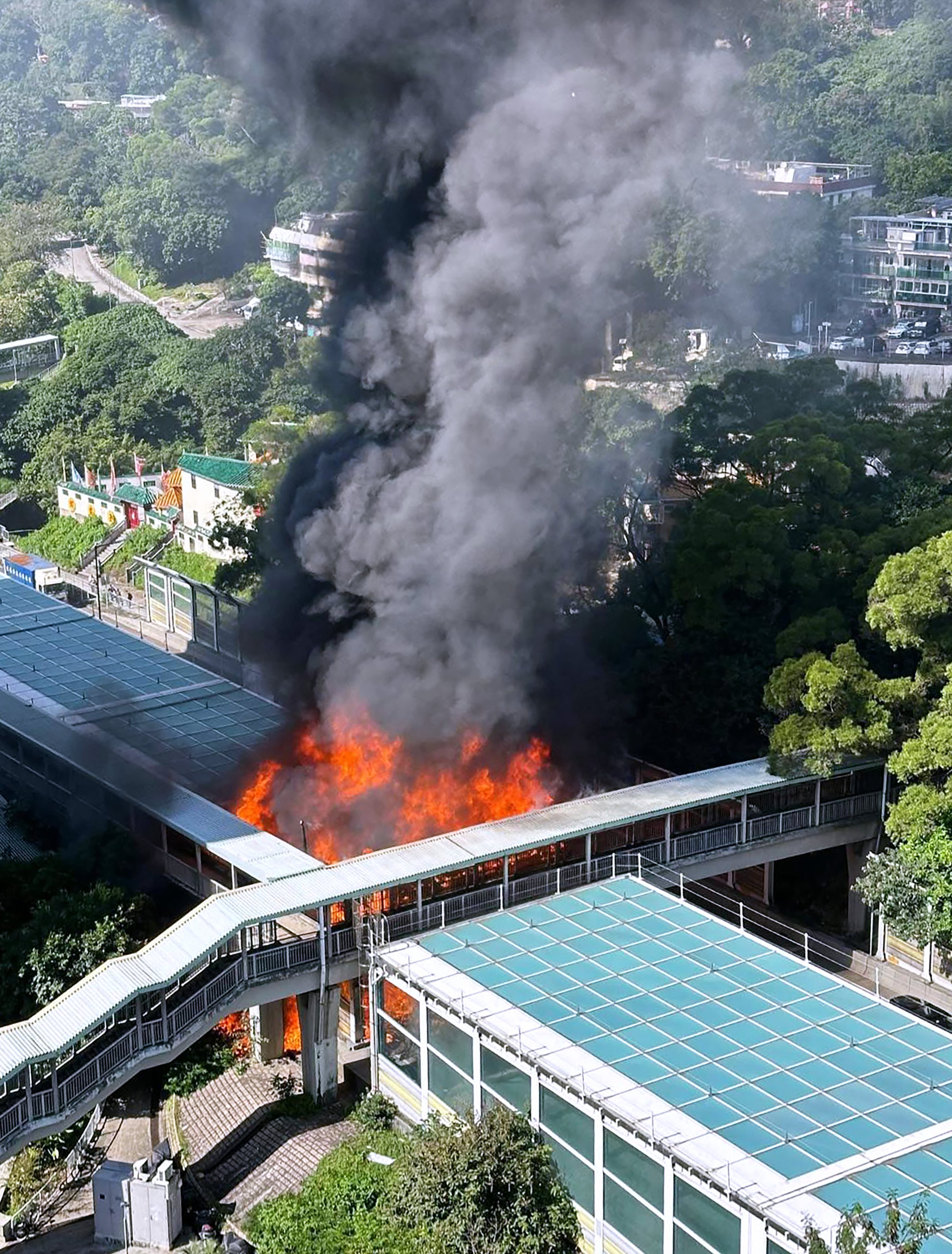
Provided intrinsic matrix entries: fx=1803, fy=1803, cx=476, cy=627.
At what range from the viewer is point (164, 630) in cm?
4956

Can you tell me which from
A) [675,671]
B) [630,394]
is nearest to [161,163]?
[630,394]

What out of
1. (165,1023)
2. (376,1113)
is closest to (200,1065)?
(165,1023)

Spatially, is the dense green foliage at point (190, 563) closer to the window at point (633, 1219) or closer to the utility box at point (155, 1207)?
the utility box at point (155, 1207)

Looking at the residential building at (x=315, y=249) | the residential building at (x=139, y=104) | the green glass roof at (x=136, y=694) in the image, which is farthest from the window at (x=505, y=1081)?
the residential building at (x=139, y=104)

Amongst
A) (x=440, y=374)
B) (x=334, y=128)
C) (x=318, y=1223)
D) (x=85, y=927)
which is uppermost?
(x=334, y=128)

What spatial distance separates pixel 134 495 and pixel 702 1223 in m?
46.9

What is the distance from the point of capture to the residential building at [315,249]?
33.4 m

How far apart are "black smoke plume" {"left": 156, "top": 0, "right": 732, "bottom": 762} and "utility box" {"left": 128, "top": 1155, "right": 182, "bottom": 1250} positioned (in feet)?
32.7

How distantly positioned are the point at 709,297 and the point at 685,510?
154 feet

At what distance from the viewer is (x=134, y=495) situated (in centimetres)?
6328

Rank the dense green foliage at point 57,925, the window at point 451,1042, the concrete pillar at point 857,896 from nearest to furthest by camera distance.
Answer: the window at point 451,1042 → the dense green foliage at point 57,925 → the concrete pillar at point 857,896

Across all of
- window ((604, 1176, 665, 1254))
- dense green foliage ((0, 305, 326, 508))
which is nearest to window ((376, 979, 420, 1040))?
window ((604, 1176, 665, 1254))

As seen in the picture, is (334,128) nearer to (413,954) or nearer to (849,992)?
(413,954)

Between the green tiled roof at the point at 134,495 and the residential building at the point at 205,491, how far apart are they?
71.6 inches
